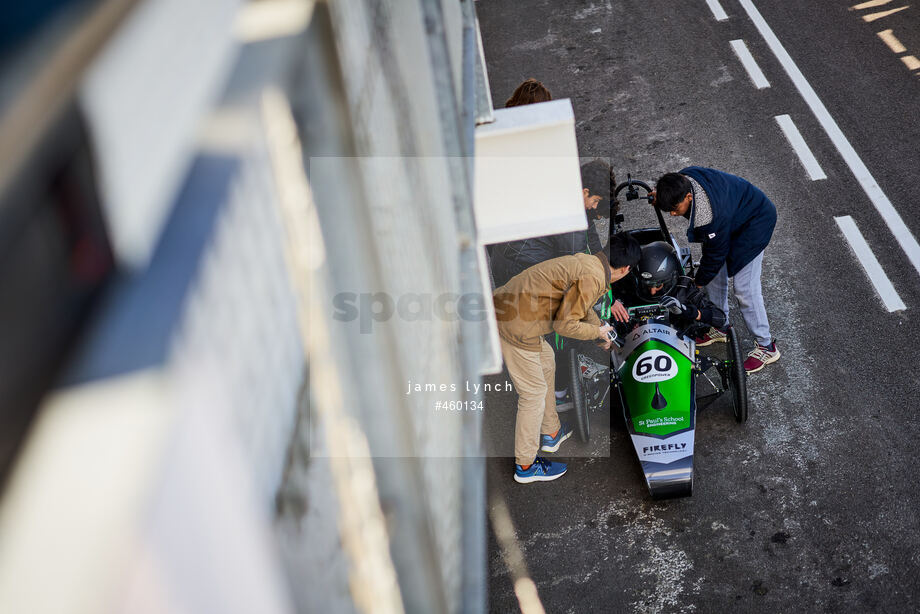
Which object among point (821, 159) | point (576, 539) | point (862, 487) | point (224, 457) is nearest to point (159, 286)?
point (224, 457)

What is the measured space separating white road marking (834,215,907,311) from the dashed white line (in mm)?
2907

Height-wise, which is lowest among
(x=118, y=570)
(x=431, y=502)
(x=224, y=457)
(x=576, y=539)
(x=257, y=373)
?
(x=576, y=539)

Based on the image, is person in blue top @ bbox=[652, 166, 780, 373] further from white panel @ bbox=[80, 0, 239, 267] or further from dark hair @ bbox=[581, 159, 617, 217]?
white panel @ bbox=[80, 0, 239, 267]

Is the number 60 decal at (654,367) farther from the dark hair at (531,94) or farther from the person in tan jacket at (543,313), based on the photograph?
the dark hair at (531,94)

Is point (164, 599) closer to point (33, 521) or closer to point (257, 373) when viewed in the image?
point (33, 521)

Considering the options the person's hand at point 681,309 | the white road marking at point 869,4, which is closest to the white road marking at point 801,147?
the white road marking at point 869,4

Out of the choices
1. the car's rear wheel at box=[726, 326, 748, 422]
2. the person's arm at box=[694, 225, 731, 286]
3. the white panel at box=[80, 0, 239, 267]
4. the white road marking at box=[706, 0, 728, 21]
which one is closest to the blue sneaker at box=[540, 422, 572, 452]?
the car's rear wheel at box=[726, 326, 748, 422]

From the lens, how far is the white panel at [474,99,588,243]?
4551mm

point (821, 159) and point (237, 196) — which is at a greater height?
point (237, 196)

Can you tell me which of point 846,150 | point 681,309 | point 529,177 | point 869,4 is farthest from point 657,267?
point 869,4

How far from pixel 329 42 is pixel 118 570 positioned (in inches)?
41.0

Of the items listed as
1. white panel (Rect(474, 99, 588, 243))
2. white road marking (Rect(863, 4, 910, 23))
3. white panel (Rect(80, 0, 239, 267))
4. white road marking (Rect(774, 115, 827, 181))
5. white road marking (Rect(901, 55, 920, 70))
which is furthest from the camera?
white road marking (Rect(863, 4, 910, 23))

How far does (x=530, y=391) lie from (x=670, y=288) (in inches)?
51.2

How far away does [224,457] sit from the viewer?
629mm
